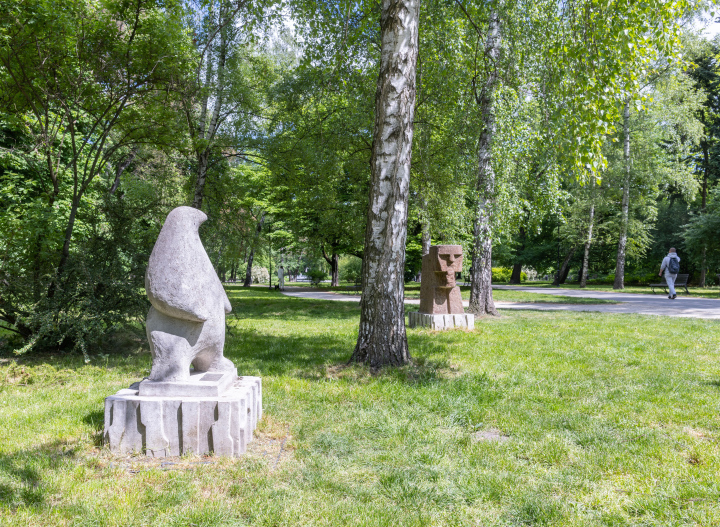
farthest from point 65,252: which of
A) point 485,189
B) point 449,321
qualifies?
point 485,189

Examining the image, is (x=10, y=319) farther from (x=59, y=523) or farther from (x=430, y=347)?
(x=430, y=347)

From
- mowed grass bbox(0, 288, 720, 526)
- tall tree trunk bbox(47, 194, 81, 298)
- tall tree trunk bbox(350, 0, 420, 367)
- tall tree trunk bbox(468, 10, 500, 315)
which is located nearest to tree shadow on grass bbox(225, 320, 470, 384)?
mowed grass bbox(0, 288, 720, 526)

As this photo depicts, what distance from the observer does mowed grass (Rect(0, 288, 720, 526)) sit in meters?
2.53

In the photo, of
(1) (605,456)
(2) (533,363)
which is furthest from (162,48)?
(1) (605,456)

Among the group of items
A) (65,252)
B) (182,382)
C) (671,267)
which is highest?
(65,252)

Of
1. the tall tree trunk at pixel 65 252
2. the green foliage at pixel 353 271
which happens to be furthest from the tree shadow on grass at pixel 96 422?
the green foliage at pixel 353 271

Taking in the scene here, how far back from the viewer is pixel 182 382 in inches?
134

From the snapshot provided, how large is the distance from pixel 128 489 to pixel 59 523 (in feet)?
1.33

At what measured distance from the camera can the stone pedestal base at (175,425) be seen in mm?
3252

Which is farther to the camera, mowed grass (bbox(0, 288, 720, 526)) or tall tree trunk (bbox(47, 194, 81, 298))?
tall tree trunk (bbox(47, 194, 81, 298))

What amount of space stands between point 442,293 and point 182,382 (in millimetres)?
6755

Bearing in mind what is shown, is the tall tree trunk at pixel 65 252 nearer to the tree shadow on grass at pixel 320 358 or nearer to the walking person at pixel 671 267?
the tree shadow on grass at pixel 320 358

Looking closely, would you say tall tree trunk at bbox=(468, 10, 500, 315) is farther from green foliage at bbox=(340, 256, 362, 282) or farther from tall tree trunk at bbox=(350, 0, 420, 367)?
green foliage at bbox=(340, 256, 362, 282)

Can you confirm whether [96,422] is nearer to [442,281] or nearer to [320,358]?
[320,358]
